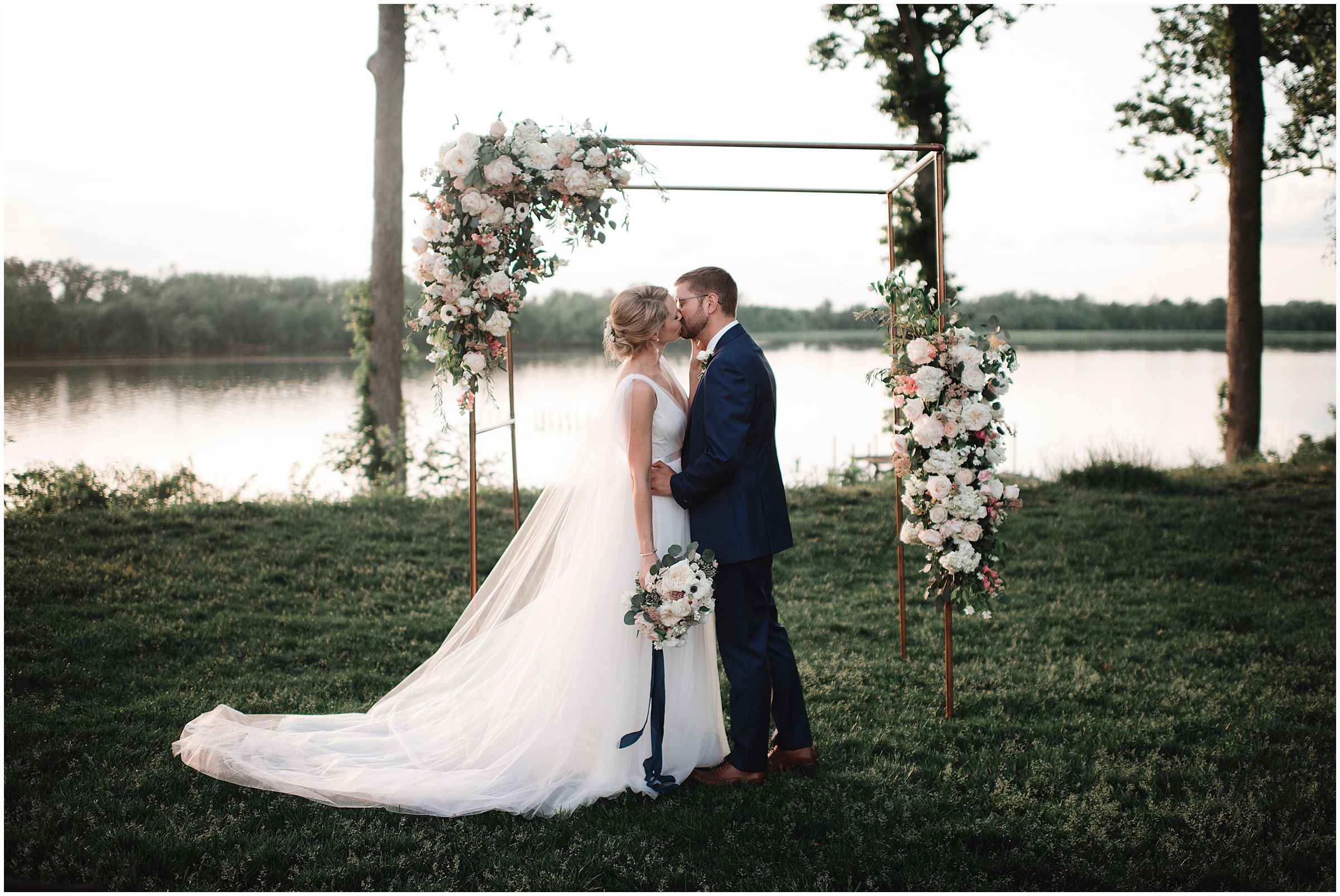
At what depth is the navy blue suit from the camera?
314cm

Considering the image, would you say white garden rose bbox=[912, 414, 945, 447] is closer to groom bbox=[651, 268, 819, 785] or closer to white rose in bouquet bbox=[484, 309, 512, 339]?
groom bbox=[651, 268, 819, 785]

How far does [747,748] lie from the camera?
3.28m

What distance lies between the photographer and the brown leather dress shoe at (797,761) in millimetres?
3404

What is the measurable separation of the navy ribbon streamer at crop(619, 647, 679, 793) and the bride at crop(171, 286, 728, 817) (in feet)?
0.16

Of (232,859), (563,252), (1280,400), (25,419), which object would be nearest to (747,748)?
(232,859)

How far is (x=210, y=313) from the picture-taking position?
16.4 metres

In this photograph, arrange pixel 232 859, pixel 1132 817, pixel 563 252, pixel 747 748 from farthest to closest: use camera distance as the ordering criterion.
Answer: pixel 563 252, pixel 747 748, pixel 1132 817, pixel 232 859


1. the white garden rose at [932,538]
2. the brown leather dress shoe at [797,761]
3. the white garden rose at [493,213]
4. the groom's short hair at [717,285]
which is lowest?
the brown leather dress shoe at [797,761]

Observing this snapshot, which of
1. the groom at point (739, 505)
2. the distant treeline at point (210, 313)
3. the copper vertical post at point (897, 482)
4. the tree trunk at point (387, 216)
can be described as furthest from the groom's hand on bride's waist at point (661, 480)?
the distant treeline at point (210, 313)

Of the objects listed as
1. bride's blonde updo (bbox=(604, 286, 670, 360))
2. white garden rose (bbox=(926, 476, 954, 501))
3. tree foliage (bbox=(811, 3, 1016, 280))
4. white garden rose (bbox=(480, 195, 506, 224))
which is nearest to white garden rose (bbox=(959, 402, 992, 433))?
white garden rose (bbox=(926, 476, 954, 501))

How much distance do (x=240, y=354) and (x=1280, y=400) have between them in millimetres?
21679

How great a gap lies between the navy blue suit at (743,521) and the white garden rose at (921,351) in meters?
0.73

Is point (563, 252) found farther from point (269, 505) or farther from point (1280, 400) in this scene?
point (1280, 400)

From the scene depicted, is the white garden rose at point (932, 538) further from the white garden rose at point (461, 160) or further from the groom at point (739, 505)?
the white garden rose at point (461, 160)
